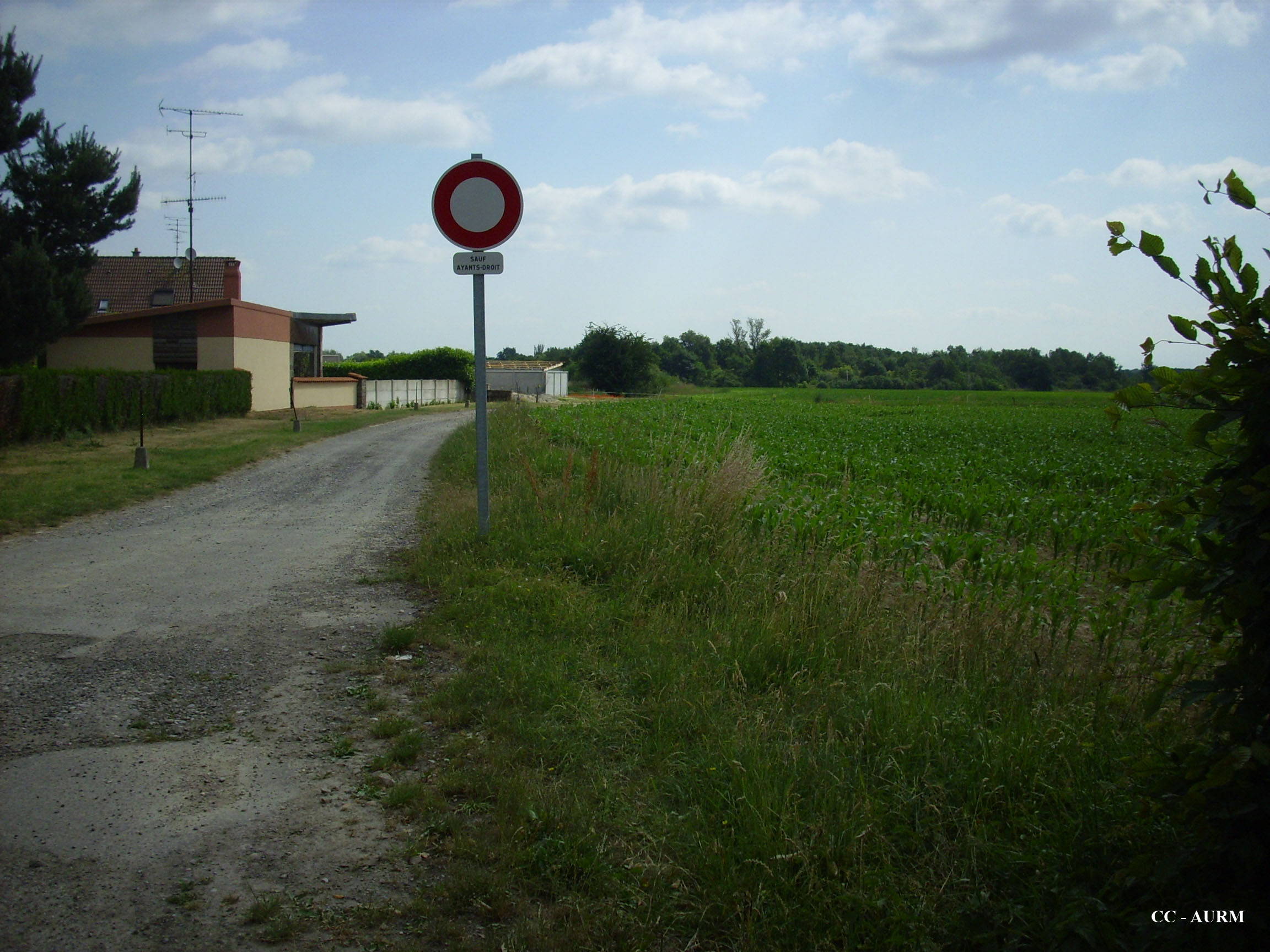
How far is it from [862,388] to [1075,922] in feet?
288

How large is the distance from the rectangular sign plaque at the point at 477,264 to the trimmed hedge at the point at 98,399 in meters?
13.9

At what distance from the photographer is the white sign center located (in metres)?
7.34

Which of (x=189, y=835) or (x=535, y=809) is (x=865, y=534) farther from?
(x=189, y=835)

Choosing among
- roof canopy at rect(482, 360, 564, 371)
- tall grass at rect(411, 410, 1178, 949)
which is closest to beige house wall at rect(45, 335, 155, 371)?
tall grass at rect(411, 410, 1178, 949)

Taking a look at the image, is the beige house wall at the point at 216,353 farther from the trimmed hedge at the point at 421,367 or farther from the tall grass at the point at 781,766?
the tall grass at the point at 781,766

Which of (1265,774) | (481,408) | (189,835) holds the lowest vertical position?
(189,835)

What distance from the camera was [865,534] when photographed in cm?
736

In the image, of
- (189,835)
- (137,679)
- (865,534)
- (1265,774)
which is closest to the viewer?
(1265,774)

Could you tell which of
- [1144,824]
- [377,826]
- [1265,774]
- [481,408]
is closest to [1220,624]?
[1265,774]

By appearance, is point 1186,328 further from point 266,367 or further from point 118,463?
point 266,367

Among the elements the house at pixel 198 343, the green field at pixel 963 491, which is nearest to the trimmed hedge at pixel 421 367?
the house at pixel 198 343

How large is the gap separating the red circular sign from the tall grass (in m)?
3.04

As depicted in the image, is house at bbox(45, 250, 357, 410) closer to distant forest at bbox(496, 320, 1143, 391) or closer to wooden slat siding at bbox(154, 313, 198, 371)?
wooden slat siding at bbox(154, 313, 198, 371)

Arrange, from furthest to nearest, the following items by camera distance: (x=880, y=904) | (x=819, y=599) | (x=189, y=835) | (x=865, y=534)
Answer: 1. (x=865, y=534)
2. (x=819, y=599)
3. (x=189, y=835)
4. (x=880, y=904)
